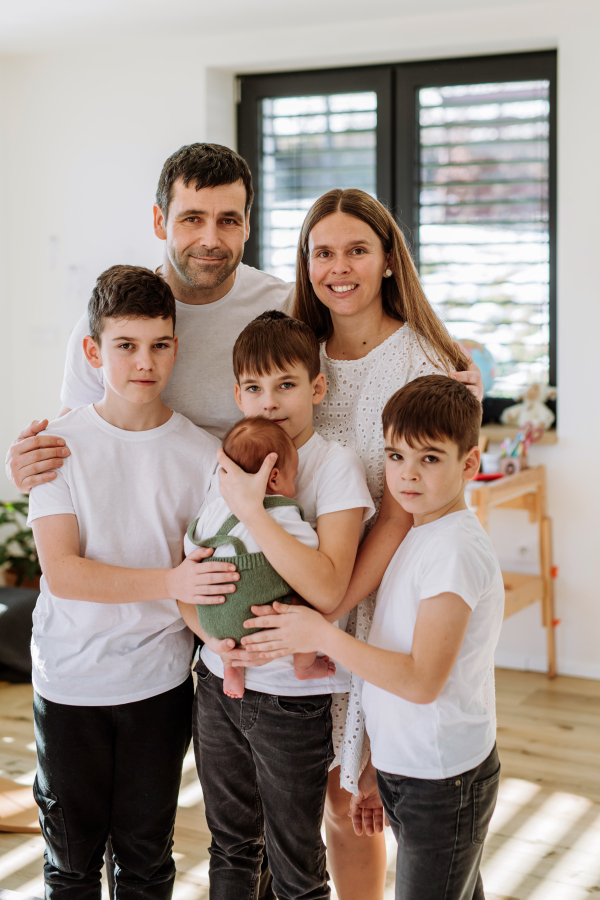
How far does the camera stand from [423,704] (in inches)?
47.6

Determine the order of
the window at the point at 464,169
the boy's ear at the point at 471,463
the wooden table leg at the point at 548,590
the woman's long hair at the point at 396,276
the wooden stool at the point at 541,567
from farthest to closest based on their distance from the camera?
the window at the point at 464,169
the wooden table leg at the point at 548,590
the wooden stool at the point at 541,567
the woman's long hair at the point at 396,276
the boy's ear at the point at 471,463

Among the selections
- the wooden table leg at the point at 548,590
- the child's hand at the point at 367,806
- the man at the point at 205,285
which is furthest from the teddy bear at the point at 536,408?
the child's hand at the point at 367,806

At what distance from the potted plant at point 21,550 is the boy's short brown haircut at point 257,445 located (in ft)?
8.65

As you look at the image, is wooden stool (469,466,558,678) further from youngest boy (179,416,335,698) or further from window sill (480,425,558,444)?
youngest boy (179,416,335,698)

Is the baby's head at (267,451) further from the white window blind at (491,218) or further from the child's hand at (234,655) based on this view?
the white window blind at (491,218)

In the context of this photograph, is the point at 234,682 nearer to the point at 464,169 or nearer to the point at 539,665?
the point at 539,665

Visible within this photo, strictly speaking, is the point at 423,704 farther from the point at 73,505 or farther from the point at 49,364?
the point at 49,364

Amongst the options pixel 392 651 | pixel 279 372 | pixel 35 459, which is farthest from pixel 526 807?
pixel 35 459

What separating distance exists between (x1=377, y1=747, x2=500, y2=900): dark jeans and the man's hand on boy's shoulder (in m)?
0.75

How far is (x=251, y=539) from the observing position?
4.18 ft

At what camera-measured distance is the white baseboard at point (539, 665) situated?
3465mm

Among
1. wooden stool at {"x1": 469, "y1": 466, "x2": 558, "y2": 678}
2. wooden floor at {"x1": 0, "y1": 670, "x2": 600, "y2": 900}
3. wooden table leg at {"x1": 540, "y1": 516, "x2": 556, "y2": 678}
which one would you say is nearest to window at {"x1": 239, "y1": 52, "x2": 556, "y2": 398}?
wooden stool at {"x1": 469, "y1": 466, "x2": 558, "y2": 678}

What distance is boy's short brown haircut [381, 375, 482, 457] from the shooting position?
48.7 inches

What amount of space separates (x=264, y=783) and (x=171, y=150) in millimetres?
3151
